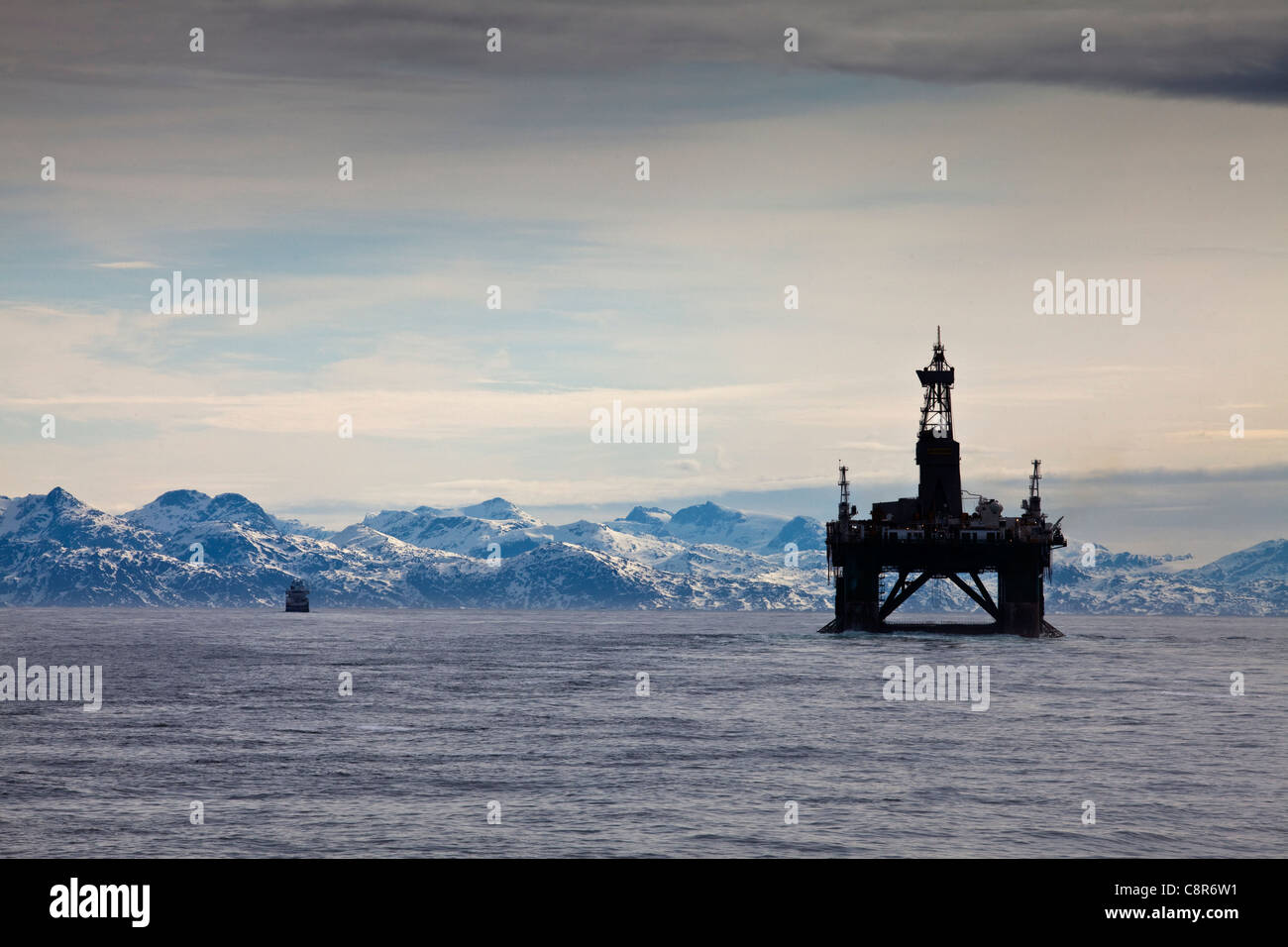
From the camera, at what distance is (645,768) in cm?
4741

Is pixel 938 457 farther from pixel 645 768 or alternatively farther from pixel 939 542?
pixel 645 768

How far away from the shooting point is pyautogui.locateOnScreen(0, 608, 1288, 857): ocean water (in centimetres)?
3525

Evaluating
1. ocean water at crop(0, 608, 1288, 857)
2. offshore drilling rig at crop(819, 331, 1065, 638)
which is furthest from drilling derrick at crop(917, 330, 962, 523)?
ocean water at crop(0, 608, 1288, 857)

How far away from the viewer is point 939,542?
13462cm

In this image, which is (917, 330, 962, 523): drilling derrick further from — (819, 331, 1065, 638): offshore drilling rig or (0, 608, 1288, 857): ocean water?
(0, 608, 1288, 857): ocean water

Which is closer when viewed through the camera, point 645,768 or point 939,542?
point 645,768

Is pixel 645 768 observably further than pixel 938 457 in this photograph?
No

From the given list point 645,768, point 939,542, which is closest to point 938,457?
point 939,542

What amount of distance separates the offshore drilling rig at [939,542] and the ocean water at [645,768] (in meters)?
39.7

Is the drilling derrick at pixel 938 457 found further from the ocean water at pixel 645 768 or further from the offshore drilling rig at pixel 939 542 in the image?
the ocean water at pixel 645 768

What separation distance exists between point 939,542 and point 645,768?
92447 mm

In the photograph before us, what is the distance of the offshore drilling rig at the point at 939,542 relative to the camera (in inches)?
5325
